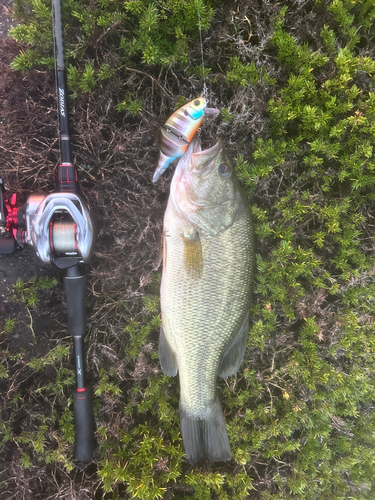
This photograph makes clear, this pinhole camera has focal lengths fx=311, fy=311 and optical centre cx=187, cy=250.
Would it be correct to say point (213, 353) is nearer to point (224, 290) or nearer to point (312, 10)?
point (224, 290)

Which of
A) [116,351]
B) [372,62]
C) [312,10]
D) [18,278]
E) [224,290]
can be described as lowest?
[116,351]

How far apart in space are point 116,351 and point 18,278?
1126 millimetres

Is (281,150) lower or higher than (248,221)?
higher

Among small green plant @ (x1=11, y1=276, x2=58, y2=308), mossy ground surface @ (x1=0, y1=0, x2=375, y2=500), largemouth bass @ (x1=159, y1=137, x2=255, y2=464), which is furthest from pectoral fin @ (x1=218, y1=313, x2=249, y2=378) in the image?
small green plant @ (x1=11, y1=276, x2=58, y2=308)

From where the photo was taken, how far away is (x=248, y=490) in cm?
263

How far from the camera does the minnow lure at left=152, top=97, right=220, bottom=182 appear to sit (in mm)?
2143

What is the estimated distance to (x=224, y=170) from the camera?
7.32 feet

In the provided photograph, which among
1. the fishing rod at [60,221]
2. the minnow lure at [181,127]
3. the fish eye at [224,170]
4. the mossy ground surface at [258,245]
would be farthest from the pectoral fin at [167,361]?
the minnow lure at [181,127]

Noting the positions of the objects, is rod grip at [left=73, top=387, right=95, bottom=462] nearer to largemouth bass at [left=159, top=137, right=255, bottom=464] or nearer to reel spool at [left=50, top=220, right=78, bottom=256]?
largemouth bass at [left=159, top=137, right=255, bottom=464]

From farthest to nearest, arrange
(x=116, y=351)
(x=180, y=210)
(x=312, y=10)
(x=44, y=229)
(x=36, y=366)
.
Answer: (x=116, y=351), (x=36, y=366), (x=312, y=10), (x=180, y=210), (x=44, y=229)

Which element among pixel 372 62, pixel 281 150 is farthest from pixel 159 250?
pixel 372 62

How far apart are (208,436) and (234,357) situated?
0.65 meters

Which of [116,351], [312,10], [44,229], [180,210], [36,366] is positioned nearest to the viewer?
[44,229]

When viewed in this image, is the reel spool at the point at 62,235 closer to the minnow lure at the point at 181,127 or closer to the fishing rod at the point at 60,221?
the fishing rod at the point at 60,221
